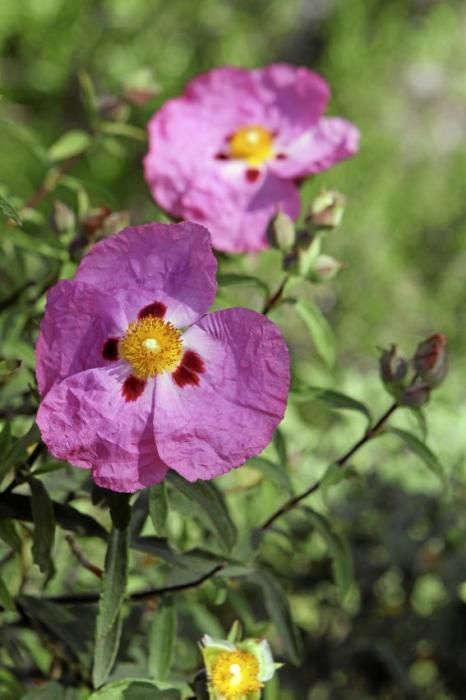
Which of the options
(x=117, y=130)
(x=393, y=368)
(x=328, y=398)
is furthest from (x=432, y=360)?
(x=117, y=130)

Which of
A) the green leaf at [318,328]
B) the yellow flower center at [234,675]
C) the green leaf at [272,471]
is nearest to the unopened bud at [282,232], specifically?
the green leaf at [318,328]

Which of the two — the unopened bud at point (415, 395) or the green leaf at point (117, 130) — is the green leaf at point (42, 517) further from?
the green leaf at point (117, 130)

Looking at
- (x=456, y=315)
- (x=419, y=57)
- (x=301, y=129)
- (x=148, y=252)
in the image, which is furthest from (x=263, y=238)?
(x=419, y=57)

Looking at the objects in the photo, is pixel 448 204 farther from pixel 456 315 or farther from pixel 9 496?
pixel 9 496

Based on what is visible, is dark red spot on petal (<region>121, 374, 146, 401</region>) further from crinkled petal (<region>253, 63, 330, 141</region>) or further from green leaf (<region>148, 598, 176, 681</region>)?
crinkled petal (<region>253, 63, 330, 141</region>)

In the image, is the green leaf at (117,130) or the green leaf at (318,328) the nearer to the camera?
the green leaf at (318,328)

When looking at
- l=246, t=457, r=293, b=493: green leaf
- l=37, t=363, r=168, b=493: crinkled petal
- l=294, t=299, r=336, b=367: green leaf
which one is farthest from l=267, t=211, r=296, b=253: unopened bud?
l=37, t=363, r=168, b=493: crinkled petal
